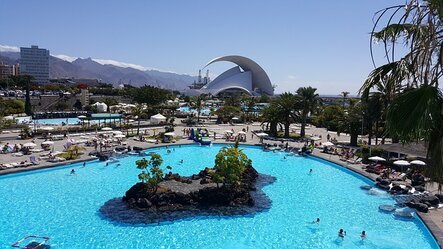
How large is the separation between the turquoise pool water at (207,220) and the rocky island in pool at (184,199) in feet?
2.20

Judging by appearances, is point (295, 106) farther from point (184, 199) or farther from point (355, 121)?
point (184, 199)

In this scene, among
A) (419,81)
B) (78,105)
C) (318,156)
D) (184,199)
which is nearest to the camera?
(419,81)

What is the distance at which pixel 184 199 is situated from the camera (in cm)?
1891

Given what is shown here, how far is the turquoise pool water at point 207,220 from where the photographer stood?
14852 mm

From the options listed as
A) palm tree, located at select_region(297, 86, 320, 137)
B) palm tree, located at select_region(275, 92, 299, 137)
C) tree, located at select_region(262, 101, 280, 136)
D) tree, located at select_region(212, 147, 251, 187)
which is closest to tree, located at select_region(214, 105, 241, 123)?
tree, located at select_region(262, 101, 280, 136)

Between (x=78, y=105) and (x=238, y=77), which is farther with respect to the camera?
(x=238, y=77)

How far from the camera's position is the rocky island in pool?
57.7 feet

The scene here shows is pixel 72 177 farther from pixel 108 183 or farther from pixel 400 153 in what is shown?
pixel 400 153

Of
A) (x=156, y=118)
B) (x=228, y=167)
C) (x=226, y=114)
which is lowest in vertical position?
(x=228, y=167)

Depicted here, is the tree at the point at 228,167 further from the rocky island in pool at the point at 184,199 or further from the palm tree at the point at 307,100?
the palm tree at the point at 307,100

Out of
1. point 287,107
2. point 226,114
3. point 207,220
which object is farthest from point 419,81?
point 226,114

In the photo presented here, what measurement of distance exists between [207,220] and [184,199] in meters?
2.27

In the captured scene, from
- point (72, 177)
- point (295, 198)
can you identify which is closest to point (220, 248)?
point (295, 198)

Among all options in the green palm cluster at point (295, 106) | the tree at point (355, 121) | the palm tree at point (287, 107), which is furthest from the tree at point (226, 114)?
the tree at point (355, 121)
